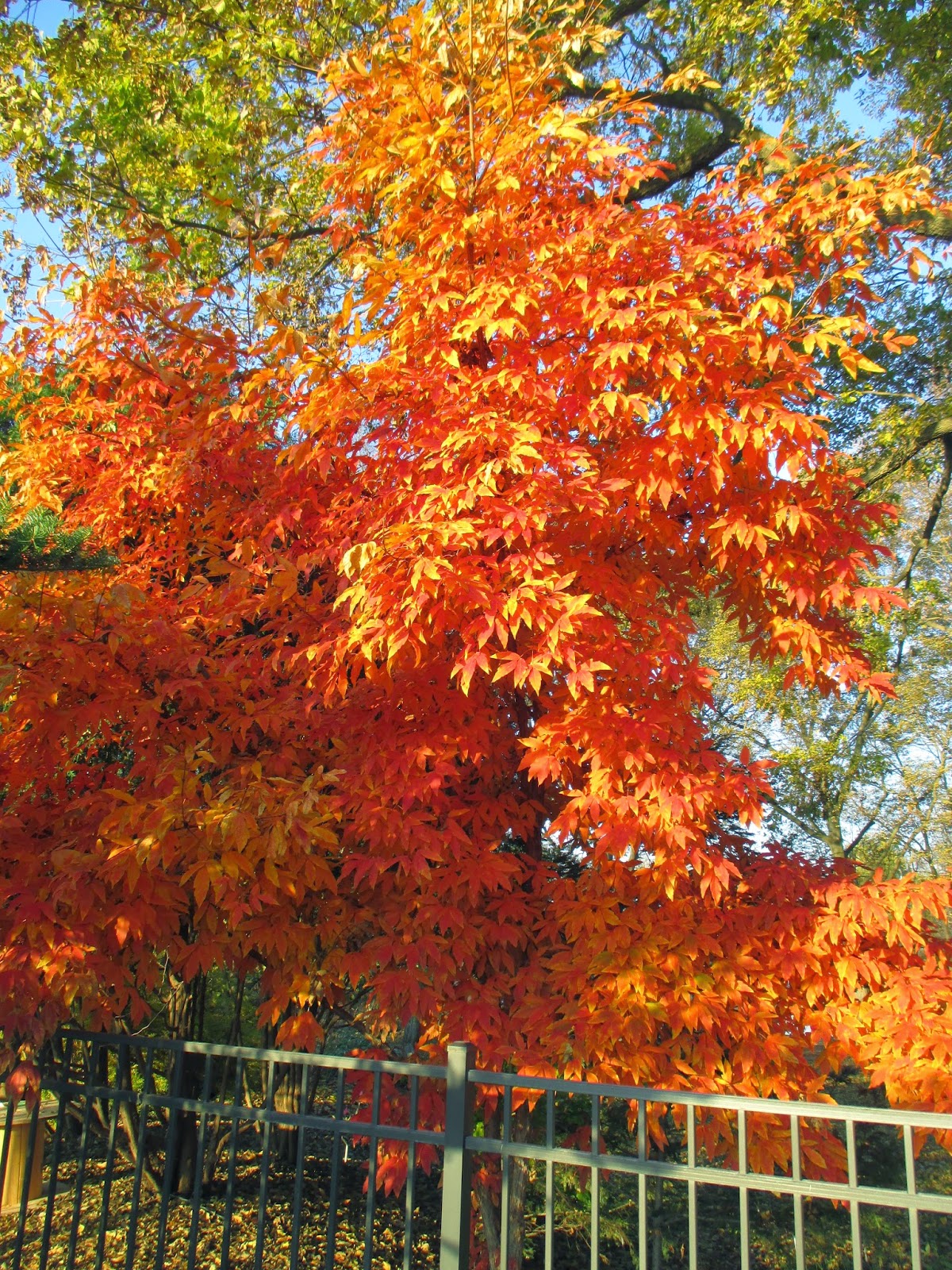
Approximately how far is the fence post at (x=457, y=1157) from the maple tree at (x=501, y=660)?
15.6 inches

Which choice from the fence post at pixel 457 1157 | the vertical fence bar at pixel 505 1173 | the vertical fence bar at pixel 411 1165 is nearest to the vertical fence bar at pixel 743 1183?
the vertical fence bar at pixel 505 1173

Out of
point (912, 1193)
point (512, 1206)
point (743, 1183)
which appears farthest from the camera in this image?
point (512, 1206)

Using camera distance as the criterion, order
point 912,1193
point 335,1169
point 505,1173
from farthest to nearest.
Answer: point 335,1169, point 505,1173, point 912,1193

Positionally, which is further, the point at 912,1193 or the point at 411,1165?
the point at 411,1165

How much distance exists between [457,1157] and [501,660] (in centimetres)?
159

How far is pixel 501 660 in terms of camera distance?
3279 mm

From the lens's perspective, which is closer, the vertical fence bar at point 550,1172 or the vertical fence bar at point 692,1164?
the vertical fence bar at point 692,1164

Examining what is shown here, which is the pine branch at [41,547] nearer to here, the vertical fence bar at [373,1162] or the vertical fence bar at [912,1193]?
the vertical fence bar at [373,1162]

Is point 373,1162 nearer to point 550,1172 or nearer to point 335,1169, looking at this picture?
point 335,1169

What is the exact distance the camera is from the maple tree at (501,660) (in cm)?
299

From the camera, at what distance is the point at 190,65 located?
7176 millimetres

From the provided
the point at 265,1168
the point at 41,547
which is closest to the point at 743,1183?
the point at 265,1168

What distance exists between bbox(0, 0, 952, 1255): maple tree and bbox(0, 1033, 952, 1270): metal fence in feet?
1.06

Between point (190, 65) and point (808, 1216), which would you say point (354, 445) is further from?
point (808, 1216)
